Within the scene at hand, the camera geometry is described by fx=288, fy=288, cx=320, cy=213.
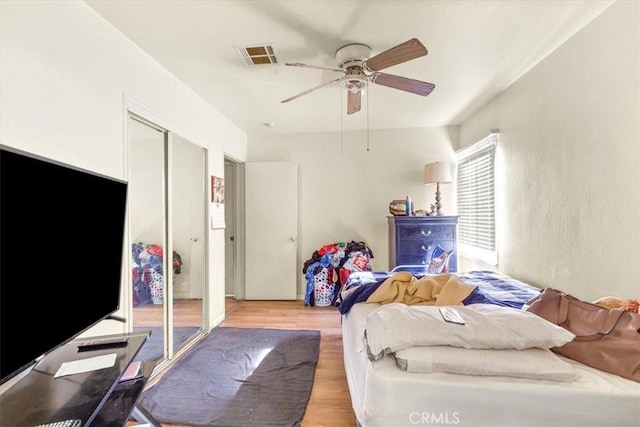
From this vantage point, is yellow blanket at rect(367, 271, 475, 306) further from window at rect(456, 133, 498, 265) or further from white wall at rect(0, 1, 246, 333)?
white wall at rect(0, 1, 246, 333)

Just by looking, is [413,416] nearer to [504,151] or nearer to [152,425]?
[152,425]

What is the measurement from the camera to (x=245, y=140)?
14.3ft

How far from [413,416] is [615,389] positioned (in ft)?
2.44

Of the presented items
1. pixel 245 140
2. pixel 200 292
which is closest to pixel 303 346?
pixel 200 292

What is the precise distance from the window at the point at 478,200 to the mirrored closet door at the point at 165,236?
10.2 feet

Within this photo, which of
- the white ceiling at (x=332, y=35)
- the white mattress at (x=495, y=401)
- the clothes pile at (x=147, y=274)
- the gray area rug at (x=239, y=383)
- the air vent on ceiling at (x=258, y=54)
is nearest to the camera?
the white mattress at (x=495, y=401)

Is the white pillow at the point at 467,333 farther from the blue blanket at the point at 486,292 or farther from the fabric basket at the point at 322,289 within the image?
the fabric basket at the point at 322,289

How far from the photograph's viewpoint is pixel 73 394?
981 millimetres

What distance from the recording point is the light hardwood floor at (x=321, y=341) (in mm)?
1825

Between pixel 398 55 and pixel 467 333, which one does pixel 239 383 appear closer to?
pixel 467 333

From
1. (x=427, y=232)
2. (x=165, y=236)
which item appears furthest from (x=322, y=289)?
(x=165, y=236)

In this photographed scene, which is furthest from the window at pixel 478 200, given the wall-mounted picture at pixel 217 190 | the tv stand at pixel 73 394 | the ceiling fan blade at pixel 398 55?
the tv stand at pixel 73 394

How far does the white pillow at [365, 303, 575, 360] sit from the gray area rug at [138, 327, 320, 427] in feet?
3.30

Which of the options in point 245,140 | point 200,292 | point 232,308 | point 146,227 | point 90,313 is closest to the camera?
point 90,313
